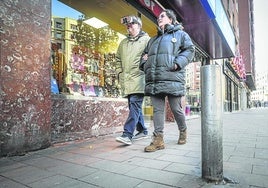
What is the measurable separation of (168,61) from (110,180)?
181cm

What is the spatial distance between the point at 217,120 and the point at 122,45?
8.18 ft

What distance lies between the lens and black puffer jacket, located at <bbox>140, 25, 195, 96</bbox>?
130 inches

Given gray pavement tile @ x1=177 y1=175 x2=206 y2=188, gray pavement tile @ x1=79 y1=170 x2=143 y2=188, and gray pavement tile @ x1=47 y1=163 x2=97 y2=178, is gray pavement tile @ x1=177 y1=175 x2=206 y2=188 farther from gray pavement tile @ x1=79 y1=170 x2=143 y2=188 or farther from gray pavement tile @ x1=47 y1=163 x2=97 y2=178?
gray pavement tile @ x1=47 y1=163 x2=97 y2=178

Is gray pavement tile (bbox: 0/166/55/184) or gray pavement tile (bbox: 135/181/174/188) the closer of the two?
gray pavement tile (bbox: 135/181/174/188)

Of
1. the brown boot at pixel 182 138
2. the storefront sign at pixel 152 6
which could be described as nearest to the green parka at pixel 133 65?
the brown boot at pixel 182 138

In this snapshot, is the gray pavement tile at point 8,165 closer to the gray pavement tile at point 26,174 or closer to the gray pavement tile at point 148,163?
the gray pavement tile at point 26,174

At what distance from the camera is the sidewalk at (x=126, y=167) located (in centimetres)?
205

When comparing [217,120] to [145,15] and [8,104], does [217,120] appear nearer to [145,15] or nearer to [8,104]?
[8,104]

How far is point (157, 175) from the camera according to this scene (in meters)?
2.23

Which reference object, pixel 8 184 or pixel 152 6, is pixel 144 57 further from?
pixel 152 6

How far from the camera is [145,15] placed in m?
6.75

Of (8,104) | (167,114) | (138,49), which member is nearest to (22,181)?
(8,104)

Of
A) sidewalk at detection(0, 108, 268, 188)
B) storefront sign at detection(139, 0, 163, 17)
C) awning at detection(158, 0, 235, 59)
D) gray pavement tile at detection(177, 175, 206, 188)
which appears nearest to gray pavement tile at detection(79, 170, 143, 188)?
sidewalk at detection(0, 108, 268, 188)

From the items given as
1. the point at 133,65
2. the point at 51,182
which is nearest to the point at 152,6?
the point at 133,65
